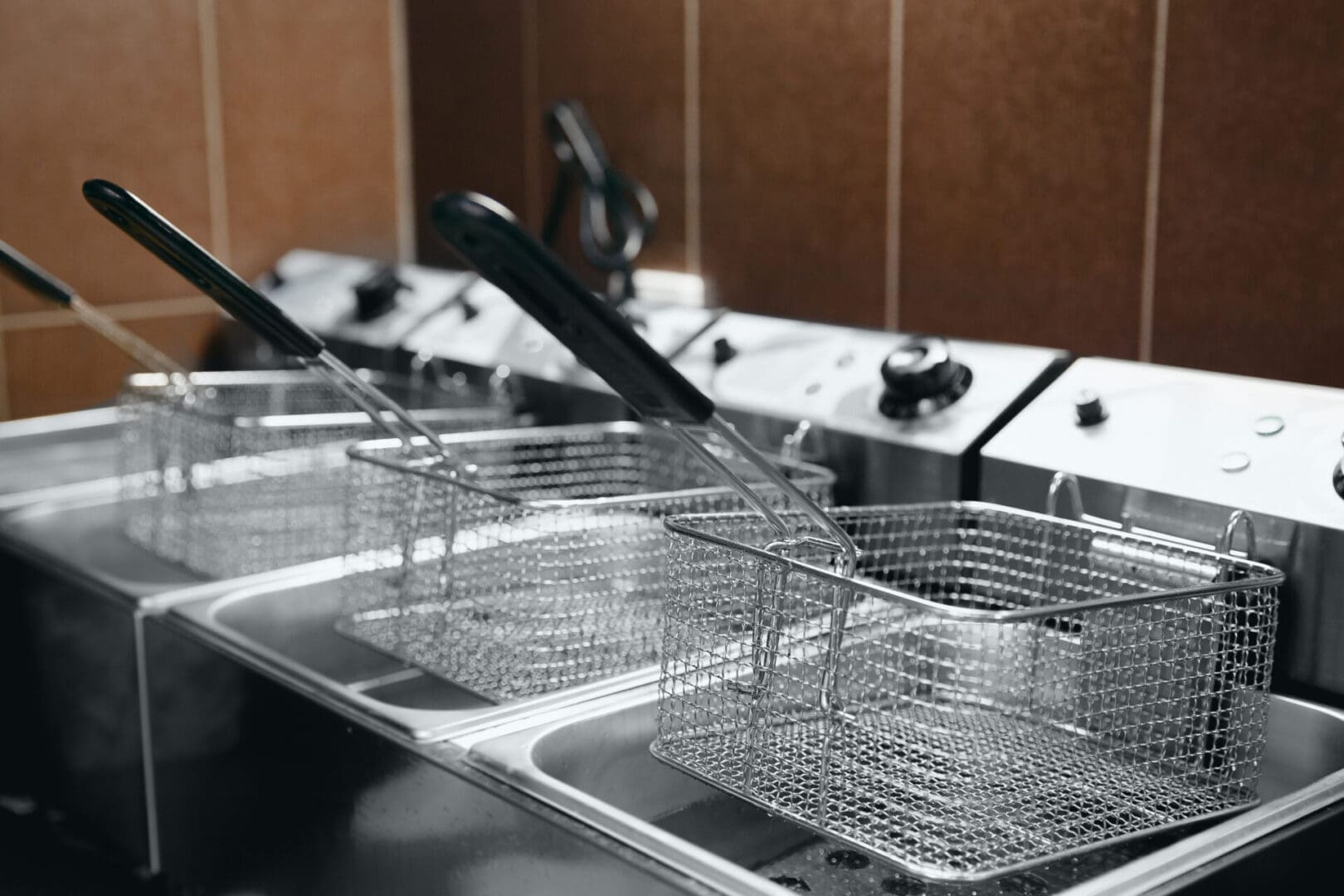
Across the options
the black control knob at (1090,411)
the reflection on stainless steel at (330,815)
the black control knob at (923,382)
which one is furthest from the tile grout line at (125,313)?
the black control knob at (1090,411)

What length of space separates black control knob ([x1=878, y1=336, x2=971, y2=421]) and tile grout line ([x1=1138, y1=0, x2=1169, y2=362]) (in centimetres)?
32

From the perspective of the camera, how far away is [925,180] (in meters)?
2.16

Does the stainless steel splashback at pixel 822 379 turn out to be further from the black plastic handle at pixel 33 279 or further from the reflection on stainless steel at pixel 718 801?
the black plastic handle at pixel 33 279

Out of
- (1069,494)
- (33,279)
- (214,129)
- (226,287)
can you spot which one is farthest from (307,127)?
(1069,494)

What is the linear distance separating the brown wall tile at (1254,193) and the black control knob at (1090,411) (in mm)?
321

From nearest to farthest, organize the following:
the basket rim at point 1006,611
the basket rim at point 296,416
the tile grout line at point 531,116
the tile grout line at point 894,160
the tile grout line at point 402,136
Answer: the basket rim at point 1006,611 → the basket rim at point 296,416 → the tile grout line at point 894,160 → the tile grout line at point 531,116 → the tile grout line at point 402,136

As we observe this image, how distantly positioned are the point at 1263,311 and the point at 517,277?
1.09 m

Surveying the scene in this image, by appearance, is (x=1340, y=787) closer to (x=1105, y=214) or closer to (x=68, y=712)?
(x=1105, y=214)

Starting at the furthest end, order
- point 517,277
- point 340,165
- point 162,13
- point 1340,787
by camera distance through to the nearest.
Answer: point 340,165
point 162,13
point 1340,787
point 517,277

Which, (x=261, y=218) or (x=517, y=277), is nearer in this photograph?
(x=517, y=277)

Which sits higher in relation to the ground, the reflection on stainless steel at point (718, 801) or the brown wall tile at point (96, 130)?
the brown wall tile at point (96, 130)

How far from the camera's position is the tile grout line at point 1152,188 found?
1829 mm

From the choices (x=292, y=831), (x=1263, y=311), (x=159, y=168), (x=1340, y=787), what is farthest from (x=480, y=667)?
(x=159, y=168)

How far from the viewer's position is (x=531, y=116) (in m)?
2.83
